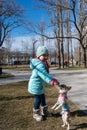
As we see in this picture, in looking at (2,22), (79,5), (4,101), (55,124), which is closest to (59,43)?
(79,5)

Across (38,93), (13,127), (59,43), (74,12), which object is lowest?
(13,127)

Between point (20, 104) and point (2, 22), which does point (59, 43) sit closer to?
point (2, 22)

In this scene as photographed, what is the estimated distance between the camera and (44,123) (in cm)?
576

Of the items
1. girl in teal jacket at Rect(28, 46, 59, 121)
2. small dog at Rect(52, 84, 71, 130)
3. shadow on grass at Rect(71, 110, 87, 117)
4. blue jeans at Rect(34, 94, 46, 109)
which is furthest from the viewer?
shadow on grass at Rect(71, 110, 87, 117)

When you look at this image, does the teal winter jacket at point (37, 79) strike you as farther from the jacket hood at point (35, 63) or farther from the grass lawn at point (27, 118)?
the grass lawn at point (27, 118)

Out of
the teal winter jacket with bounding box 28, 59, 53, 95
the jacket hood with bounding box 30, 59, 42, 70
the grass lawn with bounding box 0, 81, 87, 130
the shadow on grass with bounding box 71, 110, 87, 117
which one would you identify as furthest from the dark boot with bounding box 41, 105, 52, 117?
the jacket hood with bounding box 30, 59, 42, 70

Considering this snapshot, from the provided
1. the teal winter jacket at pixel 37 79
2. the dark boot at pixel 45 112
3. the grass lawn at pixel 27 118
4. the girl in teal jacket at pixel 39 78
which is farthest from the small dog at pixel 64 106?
the dark boot at pixel 45 112

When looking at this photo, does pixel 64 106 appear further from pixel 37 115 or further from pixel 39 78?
pixel 39 78

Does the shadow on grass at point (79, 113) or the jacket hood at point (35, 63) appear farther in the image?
the shadow on grass at point (79, 113)

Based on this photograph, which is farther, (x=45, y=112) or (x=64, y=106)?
(x=45, y=112)

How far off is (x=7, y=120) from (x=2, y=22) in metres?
18.3

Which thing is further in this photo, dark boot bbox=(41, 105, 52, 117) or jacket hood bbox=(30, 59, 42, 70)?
dark boot bbox=(41, 105, 52, 117)

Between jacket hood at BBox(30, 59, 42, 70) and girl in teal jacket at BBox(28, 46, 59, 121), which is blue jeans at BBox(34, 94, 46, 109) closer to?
girl in teal jacket at BBox(28, 46, 59, 121)

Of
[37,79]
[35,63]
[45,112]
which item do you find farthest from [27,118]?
[35,63]
